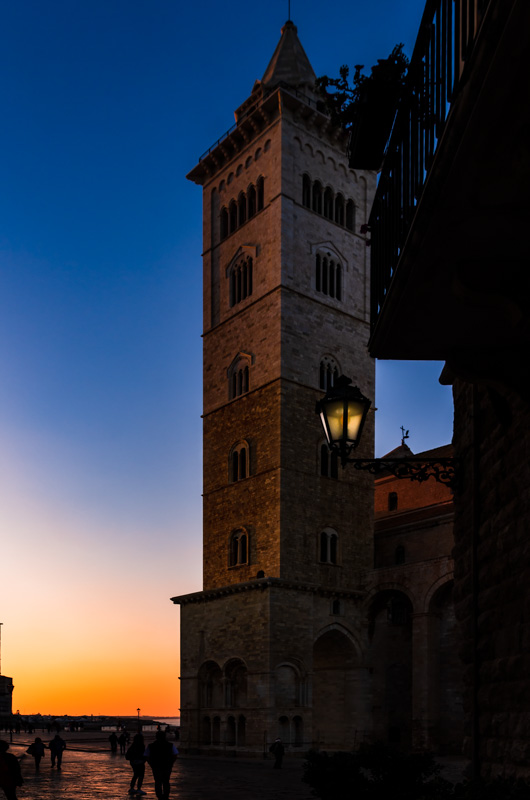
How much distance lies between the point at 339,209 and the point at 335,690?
902 inches

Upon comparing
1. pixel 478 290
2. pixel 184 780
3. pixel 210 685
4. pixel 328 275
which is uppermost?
pixel 328 275

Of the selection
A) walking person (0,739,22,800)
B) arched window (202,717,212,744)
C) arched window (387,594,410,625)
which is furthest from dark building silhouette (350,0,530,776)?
arched window (202,717,212,744)

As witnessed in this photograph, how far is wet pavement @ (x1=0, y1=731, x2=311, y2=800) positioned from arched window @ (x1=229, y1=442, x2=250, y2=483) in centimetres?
1214

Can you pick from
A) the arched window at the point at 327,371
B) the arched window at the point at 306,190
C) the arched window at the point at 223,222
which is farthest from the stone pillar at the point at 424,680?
the arched window at the point at 223,222

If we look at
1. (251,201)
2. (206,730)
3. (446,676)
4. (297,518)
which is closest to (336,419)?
(446,676)

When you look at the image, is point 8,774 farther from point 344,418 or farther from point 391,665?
point 391,665

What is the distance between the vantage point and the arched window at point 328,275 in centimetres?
4207

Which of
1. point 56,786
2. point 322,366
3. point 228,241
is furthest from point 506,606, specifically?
point 228,241

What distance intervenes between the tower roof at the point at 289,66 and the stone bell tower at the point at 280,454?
2.45m

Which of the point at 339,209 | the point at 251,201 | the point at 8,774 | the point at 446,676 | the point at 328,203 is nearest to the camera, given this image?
the point at 8,774

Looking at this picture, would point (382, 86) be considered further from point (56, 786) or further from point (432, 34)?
point (56, 786)

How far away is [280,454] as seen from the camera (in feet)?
124

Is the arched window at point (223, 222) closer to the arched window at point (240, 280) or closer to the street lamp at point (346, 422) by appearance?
the arched window at point (240, 280)

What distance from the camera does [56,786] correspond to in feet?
69.2
